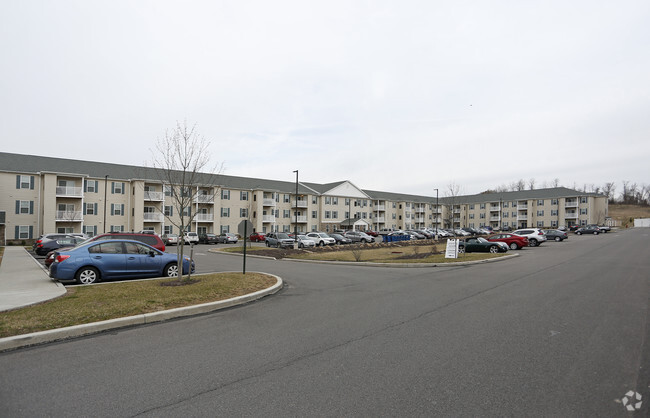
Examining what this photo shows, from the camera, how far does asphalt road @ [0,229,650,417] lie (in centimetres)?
376

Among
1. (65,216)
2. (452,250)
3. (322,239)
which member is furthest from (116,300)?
(65,216)

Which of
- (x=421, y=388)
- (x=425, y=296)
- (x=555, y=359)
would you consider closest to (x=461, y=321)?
(x=555, y=359)

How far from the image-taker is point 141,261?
12.6 meters

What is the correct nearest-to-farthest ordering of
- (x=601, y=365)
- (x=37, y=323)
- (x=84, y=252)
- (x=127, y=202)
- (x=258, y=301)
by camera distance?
(x=601, y=365)
(x=37, y=323)
(x=258, y=301)
(x=84, y=252)
(x=127, y=202)

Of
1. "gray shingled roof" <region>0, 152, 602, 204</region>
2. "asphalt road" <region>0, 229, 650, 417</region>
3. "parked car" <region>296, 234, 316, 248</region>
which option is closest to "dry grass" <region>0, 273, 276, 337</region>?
"asphalt road" <region>0, 229, 650, 417</region>

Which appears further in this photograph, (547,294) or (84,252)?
(84,252)

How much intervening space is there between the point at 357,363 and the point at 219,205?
53.3m

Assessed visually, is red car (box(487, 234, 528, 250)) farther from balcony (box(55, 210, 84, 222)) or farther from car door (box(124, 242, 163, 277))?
balcony (box(55, 210, 84, 222))

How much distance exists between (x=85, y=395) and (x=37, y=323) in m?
3.61

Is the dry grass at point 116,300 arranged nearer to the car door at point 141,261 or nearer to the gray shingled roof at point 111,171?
the car door at point 141,261

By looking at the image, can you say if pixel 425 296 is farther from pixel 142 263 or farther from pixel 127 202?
pixel 127 202

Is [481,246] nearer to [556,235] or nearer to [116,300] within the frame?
[556,235]

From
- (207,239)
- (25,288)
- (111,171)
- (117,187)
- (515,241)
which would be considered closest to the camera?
(25,288)

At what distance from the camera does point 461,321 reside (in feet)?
23.0
